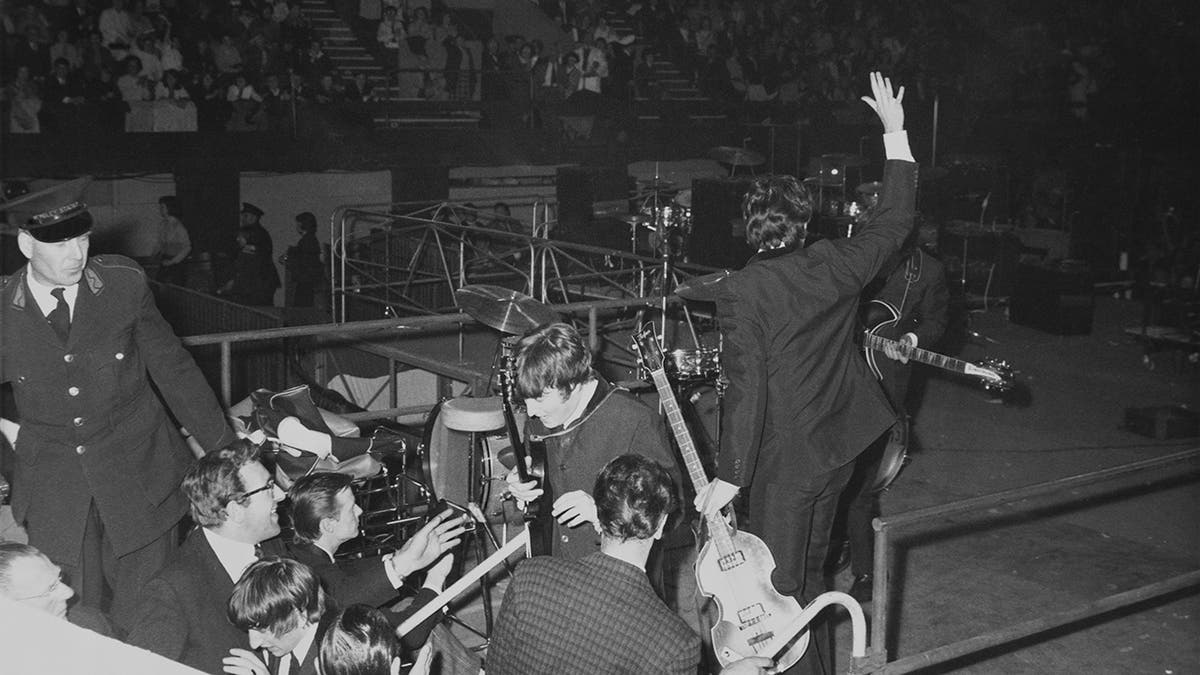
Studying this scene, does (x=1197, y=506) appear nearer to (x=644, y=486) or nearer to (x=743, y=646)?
(x=743, y=646)

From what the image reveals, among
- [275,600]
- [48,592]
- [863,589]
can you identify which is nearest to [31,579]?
[48,592]

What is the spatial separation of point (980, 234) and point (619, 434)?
11865mm

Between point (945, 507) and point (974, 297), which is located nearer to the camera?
point (945, 507)

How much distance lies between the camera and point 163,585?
374 centimetres

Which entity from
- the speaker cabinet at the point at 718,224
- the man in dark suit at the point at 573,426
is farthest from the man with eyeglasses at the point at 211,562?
the speaker cabinet at the point at 718,224

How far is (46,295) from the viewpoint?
4.31 m

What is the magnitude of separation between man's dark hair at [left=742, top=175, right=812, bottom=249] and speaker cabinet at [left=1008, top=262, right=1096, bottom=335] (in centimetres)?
926

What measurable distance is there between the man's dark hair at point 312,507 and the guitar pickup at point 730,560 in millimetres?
1332

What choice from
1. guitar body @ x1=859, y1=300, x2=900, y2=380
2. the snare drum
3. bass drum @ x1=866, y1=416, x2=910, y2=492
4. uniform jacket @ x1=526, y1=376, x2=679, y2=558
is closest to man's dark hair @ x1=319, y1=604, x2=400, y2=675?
uniform jacket @ x1=526, y1=376, x2=679, y2=558

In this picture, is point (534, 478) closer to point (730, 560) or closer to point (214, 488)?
point (730, 560)

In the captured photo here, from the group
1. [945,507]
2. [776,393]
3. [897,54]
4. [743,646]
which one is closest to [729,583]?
[743,646]

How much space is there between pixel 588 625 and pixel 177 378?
2028 mm

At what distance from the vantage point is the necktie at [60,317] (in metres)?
4.29

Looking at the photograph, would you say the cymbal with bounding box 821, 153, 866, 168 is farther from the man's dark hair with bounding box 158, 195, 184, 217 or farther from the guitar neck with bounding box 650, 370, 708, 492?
the guitar neck with bounding box 650, 370, 708, 492
